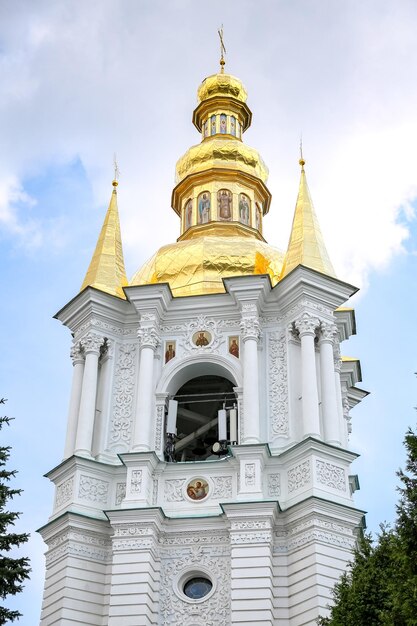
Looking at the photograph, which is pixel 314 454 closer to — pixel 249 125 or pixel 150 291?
pixel 150 291

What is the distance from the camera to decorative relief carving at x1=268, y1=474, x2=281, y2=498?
2414 cm

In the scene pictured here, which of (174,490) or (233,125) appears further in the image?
(233,125)

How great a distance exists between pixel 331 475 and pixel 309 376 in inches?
103

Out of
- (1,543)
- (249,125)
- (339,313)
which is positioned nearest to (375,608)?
(1,543)

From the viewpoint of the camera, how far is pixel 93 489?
24766mm

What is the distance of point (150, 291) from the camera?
1079 inches

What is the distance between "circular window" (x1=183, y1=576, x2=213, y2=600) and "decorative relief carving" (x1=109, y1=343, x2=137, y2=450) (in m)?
3.81

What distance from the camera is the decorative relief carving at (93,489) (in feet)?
80.7

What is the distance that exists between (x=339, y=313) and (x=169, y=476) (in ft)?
21.3

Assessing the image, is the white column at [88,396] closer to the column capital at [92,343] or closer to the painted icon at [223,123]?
the column capital at [92,343]

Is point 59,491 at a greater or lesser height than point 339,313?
lesser

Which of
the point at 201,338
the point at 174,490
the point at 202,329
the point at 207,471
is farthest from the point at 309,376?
the point at 174,490

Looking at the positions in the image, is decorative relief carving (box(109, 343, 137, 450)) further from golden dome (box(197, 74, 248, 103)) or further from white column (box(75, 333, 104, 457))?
golden dome (box(197, 74, 248, 103))

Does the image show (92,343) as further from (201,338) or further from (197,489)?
(197,489)
